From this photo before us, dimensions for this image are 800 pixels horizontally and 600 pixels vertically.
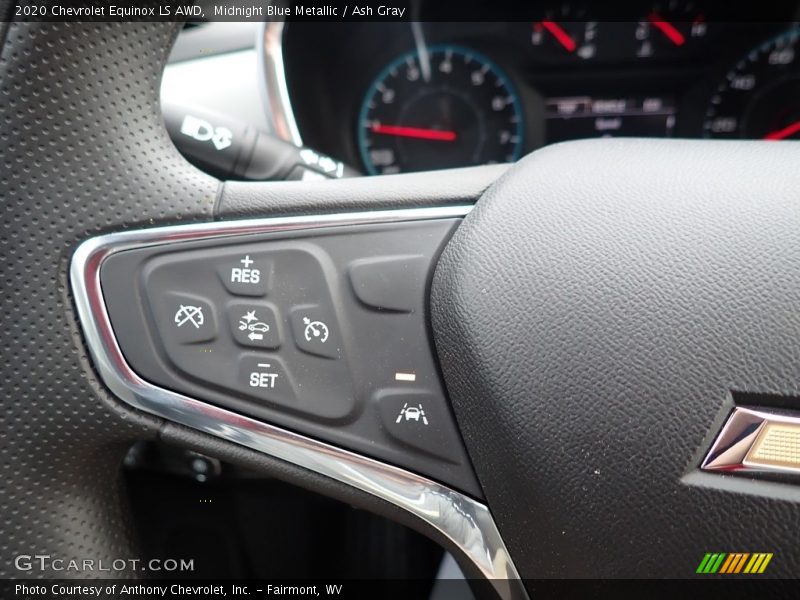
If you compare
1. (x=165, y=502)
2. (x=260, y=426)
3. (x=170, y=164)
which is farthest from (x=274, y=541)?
(x=170, y=164)

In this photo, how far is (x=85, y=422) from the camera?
28.3 inches

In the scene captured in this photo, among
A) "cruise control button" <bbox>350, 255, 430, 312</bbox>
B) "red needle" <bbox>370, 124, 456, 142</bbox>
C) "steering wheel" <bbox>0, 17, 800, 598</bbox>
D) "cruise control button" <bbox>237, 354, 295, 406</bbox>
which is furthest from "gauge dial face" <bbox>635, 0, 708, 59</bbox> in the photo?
"cruise control button" <bbox>237, 354, 295, 406</bbox>

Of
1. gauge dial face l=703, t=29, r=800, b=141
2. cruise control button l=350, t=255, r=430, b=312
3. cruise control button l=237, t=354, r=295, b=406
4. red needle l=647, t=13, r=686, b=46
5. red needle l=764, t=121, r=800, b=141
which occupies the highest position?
cruise control button l=350, t=255, r=430, b=312

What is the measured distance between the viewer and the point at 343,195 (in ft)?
2.48

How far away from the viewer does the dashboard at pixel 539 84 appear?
6.69ft

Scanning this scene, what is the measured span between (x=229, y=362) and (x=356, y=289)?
5.0 inches

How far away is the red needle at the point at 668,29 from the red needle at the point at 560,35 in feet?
0.63

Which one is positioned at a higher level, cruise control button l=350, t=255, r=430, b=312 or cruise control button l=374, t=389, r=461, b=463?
cruise control button l=350, t=255, r=430, b=312

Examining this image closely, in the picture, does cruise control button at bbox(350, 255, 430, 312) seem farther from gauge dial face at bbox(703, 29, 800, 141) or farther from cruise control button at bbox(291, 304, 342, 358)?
gauge dial face at bbox(703, 29, 800, 141)

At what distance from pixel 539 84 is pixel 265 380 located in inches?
63.8

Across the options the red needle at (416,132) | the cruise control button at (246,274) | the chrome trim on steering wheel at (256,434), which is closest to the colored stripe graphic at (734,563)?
the chrome trim on steering wheel at (256,434)

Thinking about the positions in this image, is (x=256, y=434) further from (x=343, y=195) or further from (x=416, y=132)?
(x=416, y=132)

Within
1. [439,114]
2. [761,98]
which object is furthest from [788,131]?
[439,114]

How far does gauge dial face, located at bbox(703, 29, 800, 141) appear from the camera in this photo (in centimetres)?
205
